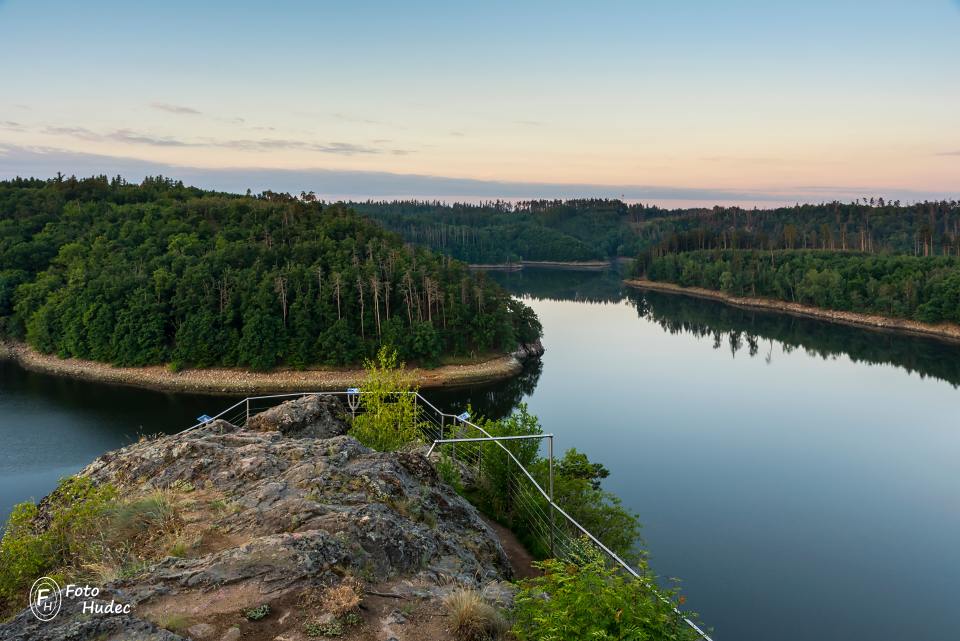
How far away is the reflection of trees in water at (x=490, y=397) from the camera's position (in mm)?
51716

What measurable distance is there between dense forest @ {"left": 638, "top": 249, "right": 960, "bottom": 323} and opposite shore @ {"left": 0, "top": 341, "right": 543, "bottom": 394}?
217ft

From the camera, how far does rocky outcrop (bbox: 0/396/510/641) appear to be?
7.52 m

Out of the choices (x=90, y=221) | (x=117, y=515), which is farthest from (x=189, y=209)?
(x=117, y=515)

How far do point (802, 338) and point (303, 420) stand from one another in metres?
84.9

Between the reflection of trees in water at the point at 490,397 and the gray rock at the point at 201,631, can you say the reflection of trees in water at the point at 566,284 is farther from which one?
the gray rock at the point at 201,631

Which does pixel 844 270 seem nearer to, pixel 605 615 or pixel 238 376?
pixel 238 376

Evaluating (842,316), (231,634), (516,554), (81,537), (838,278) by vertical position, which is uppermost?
(231,634)

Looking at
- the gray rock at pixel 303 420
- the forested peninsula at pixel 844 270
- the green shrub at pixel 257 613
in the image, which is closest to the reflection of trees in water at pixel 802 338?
the forested peninsula at pixel 844 270

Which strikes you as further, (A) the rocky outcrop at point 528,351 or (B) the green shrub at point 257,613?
(A) the rocky outcrop at point 528,351

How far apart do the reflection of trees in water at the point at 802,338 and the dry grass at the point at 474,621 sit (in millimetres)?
71164

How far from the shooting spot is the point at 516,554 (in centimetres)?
1389

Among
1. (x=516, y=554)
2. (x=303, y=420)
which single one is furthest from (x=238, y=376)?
(x=516, y=554)

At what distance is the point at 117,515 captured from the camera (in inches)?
384

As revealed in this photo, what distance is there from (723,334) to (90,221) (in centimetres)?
9285
